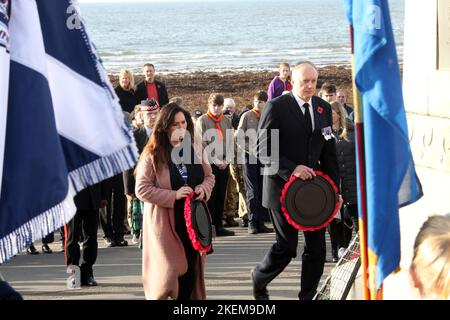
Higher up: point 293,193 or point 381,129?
point 381,129

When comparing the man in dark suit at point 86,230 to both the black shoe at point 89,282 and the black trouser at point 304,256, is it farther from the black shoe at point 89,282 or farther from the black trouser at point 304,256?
the black trouser at point 304,256

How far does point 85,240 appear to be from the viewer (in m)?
10.0

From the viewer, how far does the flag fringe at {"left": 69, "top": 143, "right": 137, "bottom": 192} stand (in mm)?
5129

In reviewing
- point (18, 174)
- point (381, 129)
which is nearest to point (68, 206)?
point (18, 174)

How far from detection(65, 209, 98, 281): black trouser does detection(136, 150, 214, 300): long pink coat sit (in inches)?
84.0

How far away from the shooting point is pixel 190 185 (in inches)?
319

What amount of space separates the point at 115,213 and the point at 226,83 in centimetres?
2646

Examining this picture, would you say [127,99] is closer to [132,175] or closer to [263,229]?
[263,229]

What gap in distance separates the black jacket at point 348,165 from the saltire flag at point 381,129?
5.89 meters

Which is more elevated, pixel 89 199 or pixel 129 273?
pixel 89 199

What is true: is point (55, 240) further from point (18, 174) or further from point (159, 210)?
point (18, 174)

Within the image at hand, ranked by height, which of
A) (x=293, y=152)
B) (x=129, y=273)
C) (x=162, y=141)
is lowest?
(x=129, y=273)

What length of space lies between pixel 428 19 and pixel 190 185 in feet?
6.88

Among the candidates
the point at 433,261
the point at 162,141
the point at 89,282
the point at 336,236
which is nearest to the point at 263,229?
the point at 336,236
